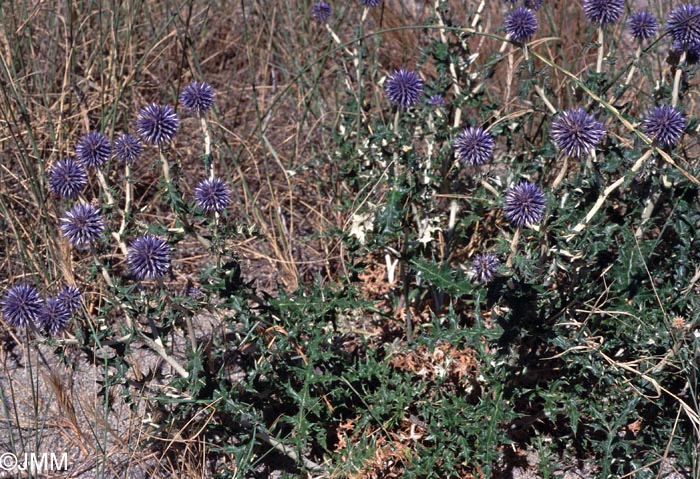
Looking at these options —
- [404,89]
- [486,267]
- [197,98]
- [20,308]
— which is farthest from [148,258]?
[404,89]

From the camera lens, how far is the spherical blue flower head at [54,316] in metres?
2.33

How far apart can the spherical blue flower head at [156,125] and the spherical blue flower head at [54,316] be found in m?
0.63

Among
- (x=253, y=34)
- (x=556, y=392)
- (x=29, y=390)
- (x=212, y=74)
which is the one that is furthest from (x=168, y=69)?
(x=556, y=392)

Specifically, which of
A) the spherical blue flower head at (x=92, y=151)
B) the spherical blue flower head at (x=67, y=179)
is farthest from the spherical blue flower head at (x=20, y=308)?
the spherical blue flower head at (x=92, y=151)

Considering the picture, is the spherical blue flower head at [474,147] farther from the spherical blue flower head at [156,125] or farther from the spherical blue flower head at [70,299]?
the spherical blue flower head at [70,299]

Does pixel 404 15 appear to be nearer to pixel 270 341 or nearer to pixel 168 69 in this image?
pixel 168 69

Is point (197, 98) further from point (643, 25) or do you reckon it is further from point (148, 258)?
point (643, 25)

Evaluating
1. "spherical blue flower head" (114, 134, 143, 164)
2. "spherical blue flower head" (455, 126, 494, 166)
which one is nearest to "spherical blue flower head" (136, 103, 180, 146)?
"spherical blue flower head" (114, 134, 143, 164)

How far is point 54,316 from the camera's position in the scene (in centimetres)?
232

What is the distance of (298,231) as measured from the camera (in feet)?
12.5

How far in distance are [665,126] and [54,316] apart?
2.04 m

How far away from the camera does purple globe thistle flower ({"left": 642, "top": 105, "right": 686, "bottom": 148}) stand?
2.38 m

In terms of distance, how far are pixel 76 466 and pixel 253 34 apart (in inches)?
116

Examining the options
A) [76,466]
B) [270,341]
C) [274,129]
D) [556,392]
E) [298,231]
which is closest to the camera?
[556,392]
